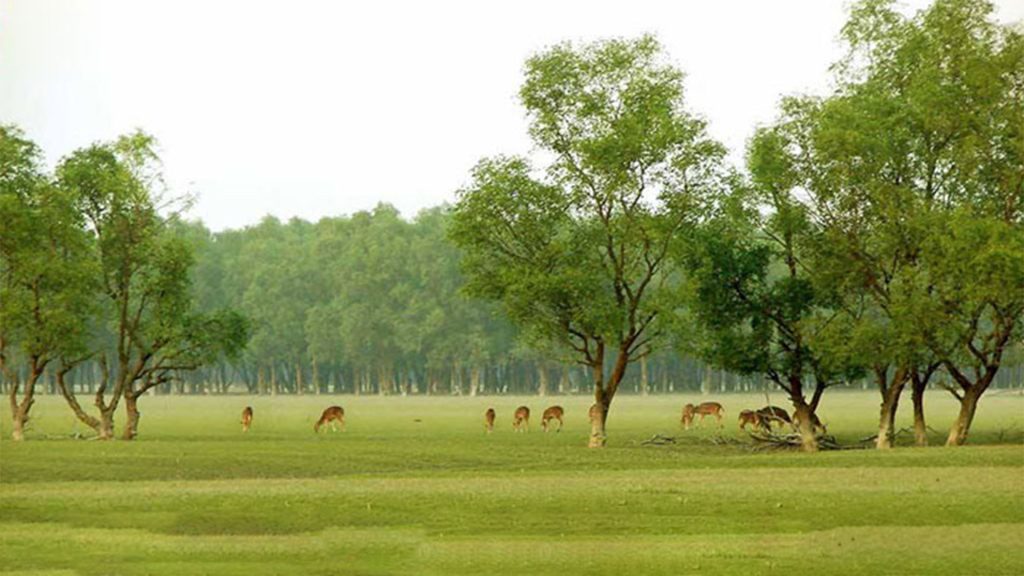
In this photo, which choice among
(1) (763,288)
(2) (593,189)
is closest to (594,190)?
(2) (593,189)

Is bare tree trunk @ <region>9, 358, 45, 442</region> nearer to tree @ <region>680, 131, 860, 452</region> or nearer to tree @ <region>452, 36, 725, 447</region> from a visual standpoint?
tree @ <region>452, 36, 725, 447</region>

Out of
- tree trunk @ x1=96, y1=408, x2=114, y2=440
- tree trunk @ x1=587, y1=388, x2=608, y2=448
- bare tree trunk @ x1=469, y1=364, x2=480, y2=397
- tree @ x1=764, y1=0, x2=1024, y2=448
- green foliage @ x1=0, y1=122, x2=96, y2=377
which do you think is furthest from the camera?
bare tree trunk @ x1=469, y1=364, x2=480, y2=397

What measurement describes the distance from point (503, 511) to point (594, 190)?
32.3 m

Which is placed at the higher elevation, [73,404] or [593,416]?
[73,404]

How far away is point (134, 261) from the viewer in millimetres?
64062

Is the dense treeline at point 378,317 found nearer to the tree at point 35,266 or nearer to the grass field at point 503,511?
the tree at point 35,266

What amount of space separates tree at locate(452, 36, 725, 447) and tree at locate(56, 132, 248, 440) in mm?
11858

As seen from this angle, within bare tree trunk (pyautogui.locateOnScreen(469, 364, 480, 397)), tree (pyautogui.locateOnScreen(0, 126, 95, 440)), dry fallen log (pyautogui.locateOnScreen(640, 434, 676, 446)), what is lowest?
dry fallen log (pyautogui.locateOnScreen(640, 434, 676, 446))

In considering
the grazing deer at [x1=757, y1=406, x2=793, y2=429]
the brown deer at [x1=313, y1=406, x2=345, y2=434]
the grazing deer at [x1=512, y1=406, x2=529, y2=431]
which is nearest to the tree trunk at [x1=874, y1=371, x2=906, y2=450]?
the grazing deer at [x1=757, y1=406, x2=793, y2=429]

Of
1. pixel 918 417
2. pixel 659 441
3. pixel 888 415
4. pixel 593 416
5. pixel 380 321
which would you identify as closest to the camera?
pixel 888 415

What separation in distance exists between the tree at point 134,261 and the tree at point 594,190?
11858 millimetres

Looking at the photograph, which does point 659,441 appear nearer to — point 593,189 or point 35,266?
point 593,189

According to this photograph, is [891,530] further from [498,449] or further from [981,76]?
[981,76]

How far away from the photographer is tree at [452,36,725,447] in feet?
201
